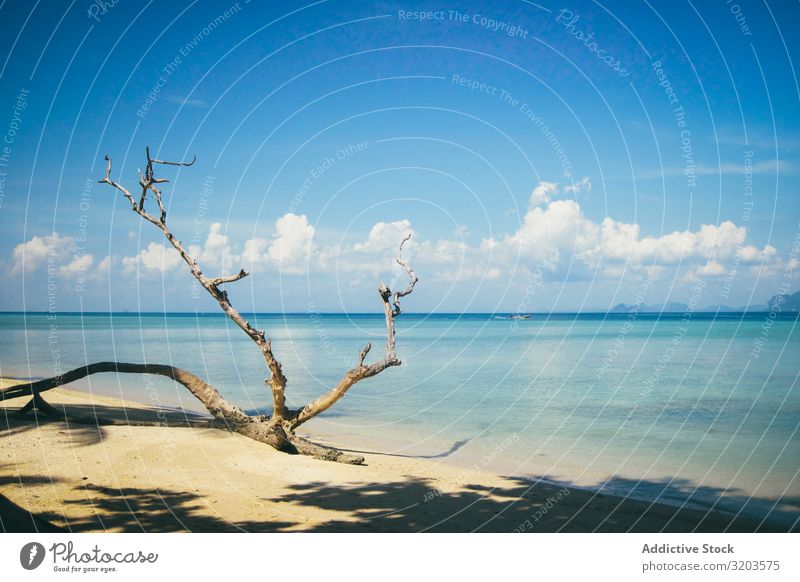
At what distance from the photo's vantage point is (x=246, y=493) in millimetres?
9070

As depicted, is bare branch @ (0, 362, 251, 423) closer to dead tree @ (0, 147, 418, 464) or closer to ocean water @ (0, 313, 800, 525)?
dead tree @ (0, 147, 418, 464)

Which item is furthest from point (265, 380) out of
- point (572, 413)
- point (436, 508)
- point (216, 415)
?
point (572, 413)

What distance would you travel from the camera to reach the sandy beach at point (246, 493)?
25.9 feet

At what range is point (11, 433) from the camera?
36.9 feet

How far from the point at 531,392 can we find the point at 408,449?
458 inches

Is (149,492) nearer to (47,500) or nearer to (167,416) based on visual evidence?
(47,500)

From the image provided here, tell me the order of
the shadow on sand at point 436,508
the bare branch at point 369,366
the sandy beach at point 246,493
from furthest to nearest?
the bare branch at point 369,366 → the sandy beach at point 246,493 → the shadow on sand at point 436,508

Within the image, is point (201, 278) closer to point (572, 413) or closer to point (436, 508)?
point (436, 508)

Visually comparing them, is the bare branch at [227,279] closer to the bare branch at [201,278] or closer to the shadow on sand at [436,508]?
the bare branch at [201,278]

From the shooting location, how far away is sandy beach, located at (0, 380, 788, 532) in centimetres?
790

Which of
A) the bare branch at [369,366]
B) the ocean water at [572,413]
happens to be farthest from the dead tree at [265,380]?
the ocean water at [572,413]

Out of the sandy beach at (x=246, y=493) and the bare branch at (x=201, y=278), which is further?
the bare branch at (x=201, y=278)

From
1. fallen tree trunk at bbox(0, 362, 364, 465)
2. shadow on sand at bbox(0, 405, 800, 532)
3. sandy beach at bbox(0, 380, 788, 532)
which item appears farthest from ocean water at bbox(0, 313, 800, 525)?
fallen tree trunk at bbox(0, 362, 364, 465)

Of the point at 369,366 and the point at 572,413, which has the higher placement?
the point at 369,366
